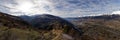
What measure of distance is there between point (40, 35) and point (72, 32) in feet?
9.39

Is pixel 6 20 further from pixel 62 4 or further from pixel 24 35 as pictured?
pixel 62 4

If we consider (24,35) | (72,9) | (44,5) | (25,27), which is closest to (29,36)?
(24,35)

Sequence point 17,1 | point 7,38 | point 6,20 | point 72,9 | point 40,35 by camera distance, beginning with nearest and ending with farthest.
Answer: point 7,38
point 40,35
point 6,20
point 17,1
point 72,9

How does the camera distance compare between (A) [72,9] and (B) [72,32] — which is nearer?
(B) [72,32]

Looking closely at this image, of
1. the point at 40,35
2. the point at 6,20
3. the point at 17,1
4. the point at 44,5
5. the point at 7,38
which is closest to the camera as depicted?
the point at 7,38

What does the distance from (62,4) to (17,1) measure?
1553 centimetres

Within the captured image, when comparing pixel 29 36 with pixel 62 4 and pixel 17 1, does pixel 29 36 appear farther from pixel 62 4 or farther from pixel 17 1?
pixel 62 4

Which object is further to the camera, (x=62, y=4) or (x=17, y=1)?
(x=62, y=4)

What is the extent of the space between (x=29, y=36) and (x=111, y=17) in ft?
218

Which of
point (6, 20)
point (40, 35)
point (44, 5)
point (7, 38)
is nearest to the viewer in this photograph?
point (7, 38)

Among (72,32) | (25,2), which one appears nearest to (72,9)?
(25,2)

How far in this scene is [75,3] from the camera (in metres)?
86.9

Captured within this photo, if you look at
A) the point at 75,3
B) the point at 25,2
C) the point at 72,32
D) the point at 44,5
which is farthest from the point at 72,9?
the point at 72,32

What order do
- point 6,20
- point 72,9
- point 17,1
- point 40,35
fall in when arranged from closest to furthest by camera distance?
point 40,35 < point 6,20 < point 17,1 < point 72,9
